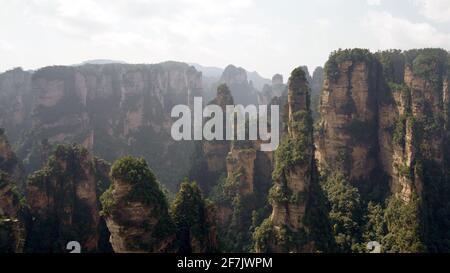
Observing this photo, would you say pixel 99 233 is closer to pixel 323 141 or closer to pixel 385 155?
pixel 323 141

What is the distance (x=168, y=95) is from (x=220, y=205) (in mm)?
66174

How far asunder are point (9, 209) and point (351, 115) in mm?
35359

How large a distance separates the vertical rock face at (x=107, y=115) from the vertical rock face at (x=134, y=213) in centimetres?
5054

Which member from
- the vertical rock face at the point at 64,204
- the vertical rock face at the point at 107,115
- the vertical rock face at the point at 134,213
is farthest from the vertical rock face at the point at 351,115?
the vertical rock face at the point at 107,115

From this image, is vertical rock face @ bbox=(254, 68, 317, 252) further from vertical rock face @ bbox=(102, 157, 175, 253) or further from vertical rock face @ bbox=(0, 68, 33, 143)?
vertical rock face @ bbox=(0, 68, 33, 143)

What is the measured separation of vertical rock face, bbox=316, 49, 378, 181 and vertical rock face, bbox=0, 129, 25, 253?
31601mm

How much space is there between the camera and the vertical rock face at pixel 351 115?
44.7 metres

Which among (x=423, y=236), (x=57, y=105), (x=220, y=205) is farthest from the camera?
(x=57, y=105)

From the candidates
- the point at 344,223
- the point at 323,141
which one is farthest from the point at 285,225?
the point at 323,141

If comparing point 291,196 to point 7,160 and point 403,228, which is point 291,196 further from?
point 7,160

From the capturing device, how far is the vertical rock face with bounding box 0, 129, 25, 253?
27.3 meters

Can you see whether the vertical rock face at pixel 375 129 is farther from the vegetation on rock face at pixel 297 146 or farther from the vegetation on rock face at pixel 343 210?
the vegetation on rock face at pixel 297 146

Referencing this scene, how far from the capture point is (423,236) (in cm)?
3183

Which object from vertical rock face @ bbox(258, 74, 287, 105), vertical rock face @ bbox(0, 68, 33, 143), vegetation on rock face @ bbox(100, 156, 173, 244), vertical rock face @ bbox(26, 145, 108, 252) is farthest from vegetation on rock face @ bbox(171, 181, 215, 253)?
vertical rock face @ bbox(258, 74, 287, 105)
